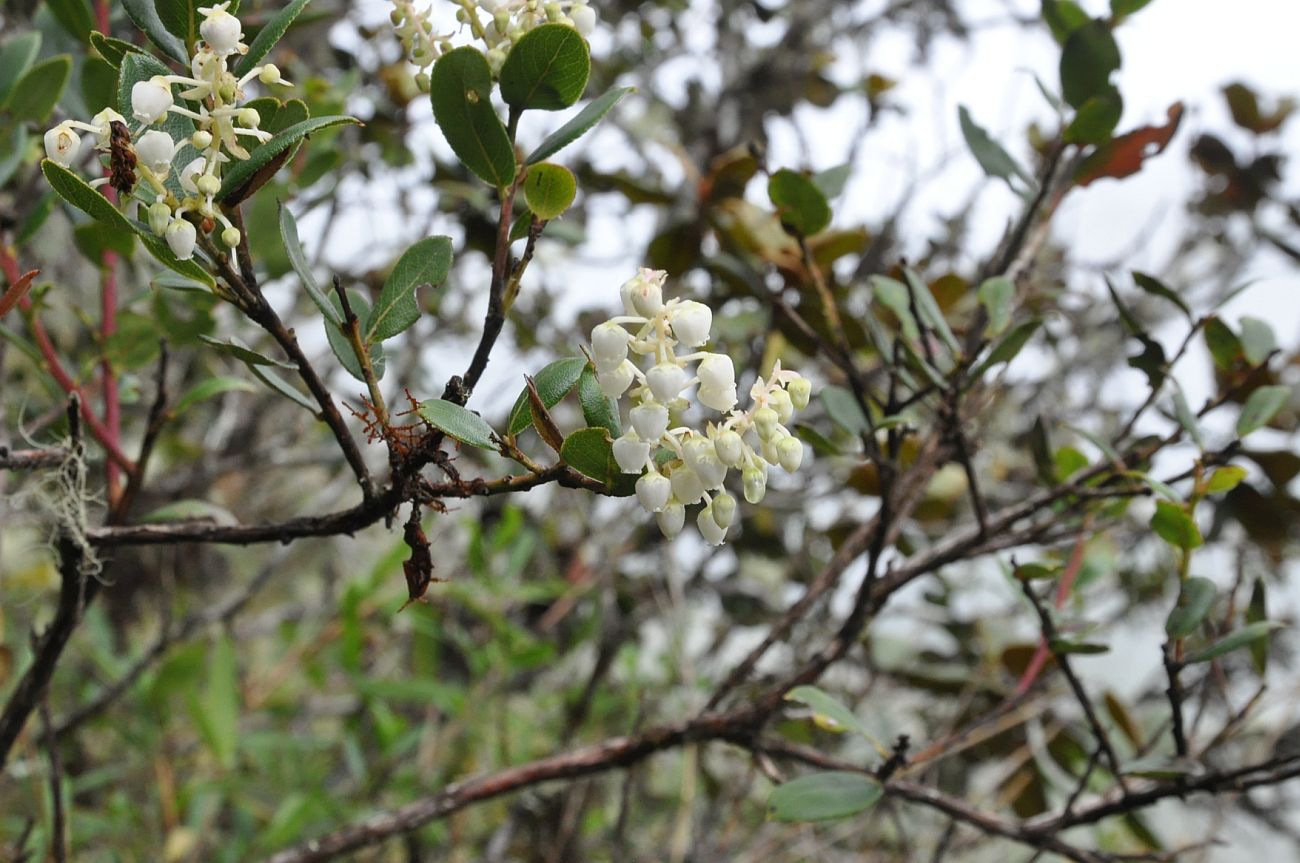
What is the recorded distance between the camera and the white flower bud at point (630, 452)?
0.32m

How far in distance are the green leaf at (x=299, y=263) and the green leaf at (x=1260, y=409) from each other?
0.52 meters

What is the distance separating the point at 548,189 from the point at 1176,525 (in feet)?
1.28

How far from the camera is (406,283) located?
37 cm

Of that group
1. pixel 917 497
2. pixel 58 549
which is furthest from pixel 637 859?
pixel 58 549

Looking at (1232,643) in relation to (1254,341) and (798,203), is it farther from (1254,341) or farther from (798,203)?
(798,203)

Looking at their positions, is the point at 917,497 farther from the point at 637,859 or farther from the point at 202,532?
the point at 637,859

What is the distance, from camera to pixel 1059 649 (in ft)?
1.79

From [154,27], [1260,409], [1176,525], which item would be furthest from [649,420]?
[1260,409]

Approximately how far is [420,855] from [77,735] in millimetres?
477

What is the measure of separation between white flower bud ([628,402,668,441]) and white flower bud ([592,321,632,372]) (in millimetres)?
18

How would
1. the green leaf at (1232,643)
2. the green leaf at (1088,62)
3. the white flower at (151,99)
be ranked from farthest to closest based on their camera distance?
the green leaf at (1088,62) < the green leaf at (1232,643) < the white flower at (151,99)

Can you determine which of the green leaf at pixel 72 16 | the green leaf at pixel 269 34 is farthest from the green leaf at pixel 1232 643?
the green leaf at pixel 72 16

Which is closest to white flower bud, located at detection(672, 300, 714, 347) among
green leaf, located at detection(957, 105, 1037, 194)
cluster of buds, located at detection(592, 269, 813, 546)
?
cluster of buds, located at detection(592, 269, 813, 546)

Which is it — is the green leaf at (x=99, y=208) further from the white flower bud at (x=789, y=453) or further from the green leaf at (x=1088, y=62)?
the green leaf at (x=1088, y=62)
